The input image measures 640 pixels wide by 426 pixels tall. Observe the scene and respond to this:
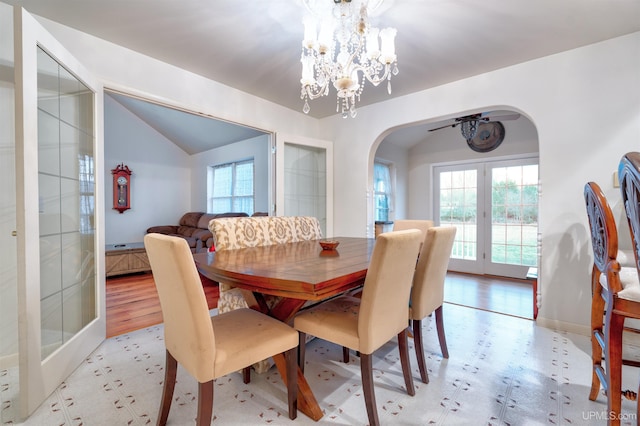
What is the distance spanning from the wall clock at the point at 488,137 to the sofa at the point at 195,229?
413 centimetres

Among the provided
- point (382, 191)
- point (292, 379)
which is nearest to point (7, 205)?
point (292, 379)

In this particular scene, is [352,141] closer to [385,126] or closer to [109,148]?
[385,126]

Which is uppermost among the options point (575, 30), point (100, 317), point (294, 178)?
point (575, 30)

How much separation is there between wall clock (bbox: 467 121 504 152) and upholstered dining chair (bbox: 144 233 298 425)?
443cm

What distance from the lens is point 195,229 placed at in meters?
5.96

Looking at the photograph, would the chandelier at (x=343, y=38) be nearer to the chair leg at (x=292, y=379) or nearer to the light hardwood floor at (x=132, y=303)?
the chair leg at (x=292, y=379)

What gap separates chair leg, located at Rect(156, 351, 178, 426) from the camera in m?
1.33

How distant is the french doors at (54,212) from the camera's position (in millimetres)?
1452

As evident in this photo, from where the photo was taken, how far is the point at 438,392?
162cm

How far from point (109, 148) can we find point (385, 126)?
17.5 feet

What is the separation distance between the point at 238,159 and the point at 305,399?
16.6ft

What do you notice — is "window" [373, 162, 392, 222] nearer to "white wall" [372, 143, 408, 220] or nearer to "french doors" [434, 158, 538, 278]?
"white wall" [372, 143, 408, 220]

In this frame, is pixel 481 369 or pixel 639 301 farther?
pixel 481 369

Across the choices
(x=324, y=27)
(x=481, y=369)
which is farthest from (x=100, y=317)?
(x=481, y=369)
